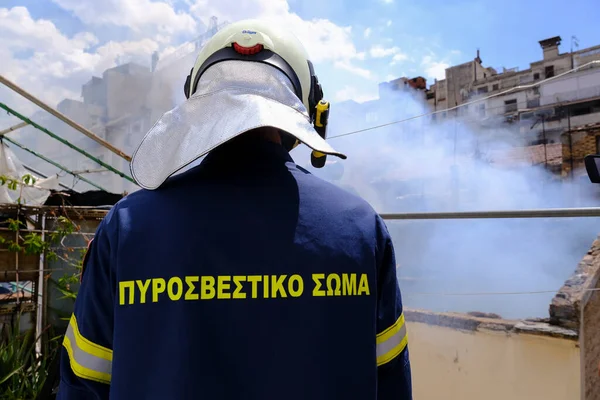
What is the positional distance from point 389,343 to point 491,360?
2.64 m

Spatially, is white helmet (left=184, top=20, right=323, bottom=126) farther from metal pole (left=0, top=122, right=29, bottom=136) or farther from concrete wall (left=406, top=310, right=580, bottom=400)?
metal pole (left=0, top=122, right=29, bottom=136)

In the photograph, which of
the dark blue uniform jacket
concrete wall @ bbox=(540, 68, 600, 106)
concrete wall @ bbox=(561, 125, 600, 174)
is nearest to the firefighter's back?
the dark blue uniform jacket

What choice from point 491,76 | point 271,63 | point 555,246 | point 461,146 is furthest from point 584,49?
point 271,63

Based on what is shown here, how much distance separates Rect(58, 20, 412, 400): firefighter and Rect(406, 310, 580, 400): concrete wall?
262 cm

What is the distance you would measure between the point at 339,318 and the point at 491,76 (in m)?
37.7

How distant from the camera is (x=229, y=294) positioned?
36.0 inches

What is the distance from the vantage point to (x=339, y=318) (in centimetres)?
98

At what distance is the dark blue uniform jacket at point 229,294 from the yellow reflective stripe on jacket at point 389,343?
86 mm

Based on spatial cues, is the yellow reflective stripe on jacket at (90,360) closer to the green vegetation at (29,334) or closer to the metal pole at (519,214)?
the metal pole at (519,214)

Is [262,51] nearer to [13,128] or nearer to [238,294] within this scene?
[238,294]

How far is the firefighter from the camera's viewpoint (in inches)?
35.5

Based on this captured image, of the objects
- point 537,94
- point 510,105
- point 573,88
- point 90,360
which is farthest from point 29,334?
point 510,105

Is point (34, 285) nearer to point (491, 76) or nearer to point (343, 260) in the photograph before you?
point (343, 260)

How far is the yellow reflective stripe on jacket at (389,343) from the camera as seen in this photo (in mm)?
1101
